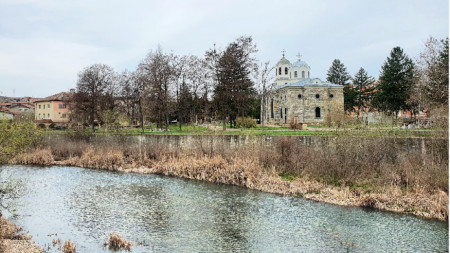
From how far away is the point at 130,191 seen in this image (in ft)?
65.1

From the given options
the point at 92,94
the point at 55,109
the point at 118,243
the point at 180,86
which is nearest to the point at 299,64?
the point at 180,86

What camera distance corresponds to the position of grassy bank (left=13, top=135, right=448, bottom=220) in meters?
15.7

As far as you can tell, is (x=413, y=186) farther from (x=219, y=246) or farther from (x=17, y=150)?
(x=17, y=150)

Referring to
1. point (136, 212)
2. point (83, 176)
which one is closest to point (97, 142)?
point (83, 176)

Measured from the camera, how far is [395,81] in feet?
173

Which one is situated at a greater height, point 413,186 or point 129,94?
point 129,94

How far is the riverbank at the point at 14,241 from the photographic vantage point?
10.0 m

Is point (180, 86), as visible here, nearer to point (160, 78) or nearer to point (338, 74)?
point (160, 78)

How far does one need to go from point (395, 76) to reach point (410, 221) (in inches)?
1732

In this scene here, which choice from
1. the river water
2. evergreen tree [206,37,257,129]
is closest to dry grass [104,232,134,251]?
the river water

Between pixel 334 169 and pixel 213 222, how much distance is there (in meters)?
8.16

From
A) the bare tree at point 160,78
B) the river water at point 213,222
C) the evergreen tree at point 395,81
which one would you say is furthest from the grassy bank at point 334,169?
the evergreen tree at point 395,81

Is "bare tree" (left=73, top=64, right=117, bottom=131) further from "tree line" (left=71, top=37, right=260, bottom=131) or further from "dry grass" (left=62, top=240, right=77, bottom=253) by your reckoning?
"dry grass" (left=62, top=240, right=77, bottom=253)

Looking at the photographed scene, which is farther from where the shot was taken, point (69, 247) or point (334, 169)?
point (334, 169)
